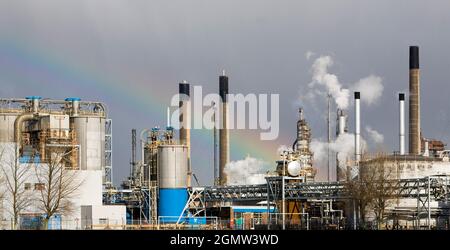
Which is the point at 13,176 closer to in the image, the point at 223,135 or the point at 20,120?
the point at 20,120

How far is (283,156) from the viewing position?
85.0m

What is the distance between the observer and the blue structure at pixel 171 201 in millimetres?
87950

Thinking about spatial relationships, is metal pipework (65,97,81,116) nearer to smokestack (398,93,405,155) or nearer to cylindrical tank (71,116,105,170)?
cylindrical tank (71,116,105,170)

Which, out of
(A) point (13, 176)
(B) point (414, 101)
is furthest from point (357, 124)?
(A) point (13, 176)

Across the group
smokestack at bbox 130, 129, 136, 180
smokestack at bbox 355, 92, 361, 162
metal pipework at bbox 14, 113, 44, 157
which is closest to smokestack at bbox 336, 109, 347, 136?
smokestack at bbox 355, 92, 361, 162

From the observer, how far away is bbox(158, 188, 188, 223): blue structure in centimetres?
8795

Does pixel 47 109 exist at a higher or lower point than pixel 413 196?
higher

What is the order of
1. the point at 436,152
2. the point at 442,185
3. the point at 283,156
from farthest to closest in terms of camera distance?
the point at 436,152, the point at 283,156, the point at 442,185

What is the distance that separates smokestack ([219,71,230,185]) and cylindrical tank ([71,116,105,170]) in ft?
102

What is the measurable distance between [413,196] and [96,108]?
104ft
